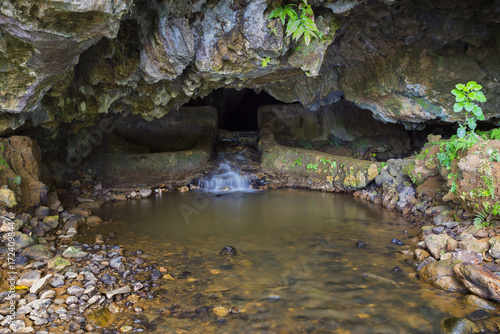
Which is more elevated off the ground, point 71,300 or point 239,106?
point 239,106

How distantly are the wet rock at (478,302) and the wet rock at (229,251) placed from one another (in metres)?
2.77

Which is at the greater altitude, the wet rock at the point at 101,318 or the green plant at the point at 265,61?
the green plant at the point at 265,61

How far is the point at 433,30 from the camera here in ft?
23.1

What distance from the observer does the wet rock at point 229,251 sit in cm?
517

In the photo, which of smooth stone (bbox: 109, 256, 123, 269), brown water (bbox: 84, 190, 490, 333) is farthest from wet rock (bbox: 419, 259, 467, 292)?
smooth stone (bbox: 109, 256, 123, 269)

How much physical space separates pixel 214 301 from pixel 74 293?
1467mm

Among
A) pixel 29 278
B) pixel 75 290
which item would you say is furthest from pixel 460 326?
pixel 29 278

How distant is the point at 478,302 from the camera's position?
12.1ft

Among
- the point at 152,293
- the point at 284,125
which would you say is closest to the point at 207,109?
the point at 284,125

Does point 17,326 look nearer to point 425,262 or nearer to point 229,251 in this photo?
point 229,251

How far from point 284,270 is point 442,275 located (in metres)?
1.79

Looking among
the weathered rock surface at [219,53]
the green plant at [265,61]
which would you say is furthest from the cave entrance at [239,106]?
the green plant at [265,61]

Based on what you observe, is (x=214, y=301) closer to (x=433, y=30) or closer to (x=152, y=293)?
(x=152, y=293)

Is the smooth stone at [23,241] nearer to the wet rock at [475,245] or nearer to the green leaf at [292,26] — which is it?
the green leaf at [292,26]
